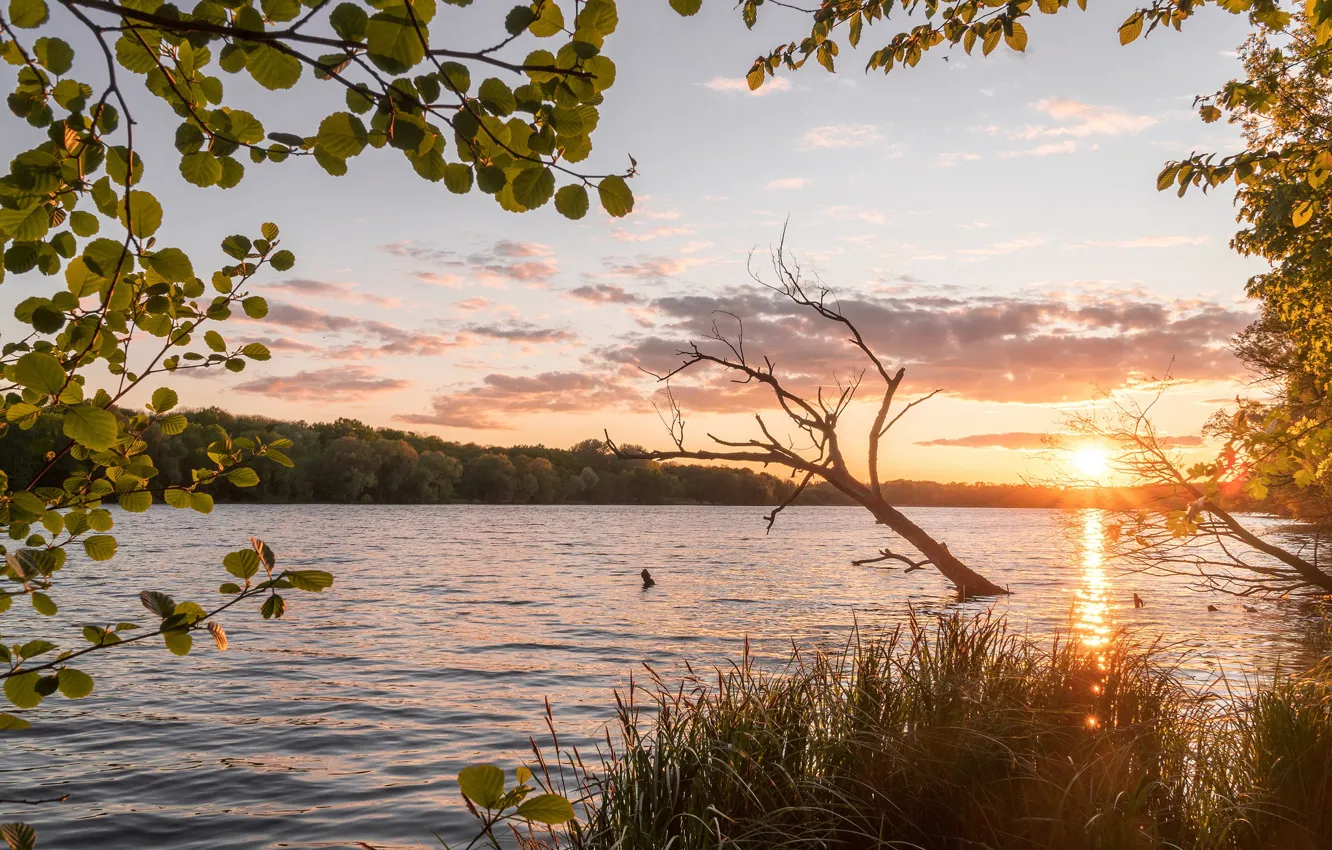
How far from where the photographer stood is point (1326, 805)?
17.6ft

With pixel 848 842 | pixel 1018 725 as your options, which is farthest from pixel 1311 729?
pixel 848 842

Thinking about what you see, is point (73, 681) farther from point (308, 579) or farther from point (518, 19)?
point (518, 19)

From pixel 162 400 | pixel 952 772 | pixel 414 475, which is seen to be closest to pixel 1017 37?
pixel 952 772

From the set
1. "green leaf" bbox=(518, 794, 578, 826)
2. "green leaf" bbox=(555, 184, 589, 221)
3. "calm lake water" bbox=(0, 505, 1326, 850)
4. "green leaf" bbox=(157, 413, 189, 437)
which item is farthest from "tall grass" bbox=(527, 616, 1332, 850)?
"green leaf" bbox=(555, 184, 589, 221)

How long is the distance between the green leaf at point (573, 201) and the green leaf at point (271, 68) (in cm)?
63

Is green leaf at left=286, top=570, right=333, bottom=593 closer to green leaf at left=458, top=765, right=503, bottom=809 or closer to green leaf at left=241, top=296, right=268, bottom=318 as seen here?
green leaf at left=458, top=765, right=503, bottom=809

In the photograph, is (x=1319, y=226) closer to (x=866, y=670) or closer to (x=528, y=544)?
(x=866, y=670)

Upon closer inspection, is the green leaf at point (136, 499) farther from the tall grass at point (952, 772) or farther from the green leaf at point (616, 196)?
the tall grass at point (952, 772)

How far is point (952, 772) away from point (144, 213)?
5089mm

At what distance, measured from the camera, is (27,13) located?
2.03 metres

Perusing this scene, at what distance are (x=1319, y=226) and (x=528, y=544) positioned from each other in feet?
173

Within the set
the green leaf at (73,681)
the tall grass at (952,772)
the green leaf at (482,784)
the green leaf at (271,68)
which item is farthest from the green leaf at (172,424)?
the tall grass at (952,772)

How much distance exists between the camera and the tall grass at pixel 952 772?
4891mm

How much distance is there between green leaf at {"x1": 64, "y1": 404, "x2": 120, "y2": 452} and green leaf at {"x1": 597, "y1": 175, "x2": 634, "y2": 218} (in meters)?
1.26
